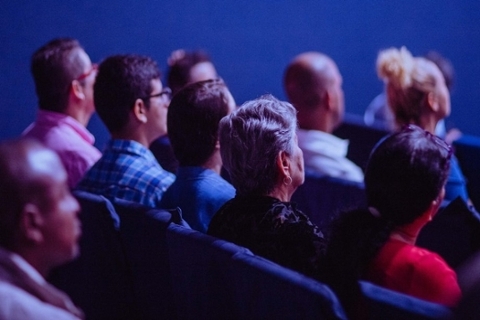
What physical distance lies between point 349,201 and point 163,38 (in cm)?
295

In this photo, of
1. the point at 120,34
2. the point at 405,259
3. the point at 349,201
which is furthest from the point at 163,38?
the point at 405,259

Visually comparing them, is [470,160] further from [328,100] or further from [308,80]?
[308,80]

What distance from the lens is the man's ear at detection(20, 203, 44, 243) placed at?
1.72 metres

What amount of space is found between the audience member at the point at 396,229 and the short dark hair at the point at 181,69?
2.54 meters

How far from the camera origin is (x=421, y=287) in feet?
6.81

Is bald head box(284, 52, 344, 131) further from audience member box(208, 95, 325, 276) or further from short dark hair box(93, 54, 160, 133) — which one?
audience member box(208, 95, 325, 276)

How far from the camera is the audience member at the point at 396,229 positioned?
6.87ft

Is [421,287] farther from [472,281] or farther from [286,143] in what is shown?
[472,281]

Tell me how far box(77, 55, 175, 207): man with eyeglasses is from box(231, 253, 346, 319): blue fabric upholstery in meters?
1.17

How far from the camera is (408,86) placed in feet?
13.4

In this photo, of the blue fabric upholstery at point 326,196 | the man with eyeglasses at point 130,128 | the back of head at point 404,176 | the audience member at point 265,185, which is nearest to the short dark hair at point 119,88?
the man with eyeglasses at point 130,128

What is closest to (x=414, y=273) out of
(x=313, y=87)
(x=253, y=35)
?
(x=313, y=87)

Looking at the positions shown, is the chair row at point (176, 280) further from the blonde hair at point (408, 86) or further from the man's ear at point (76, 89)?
the blonde hair at point (408, 86)

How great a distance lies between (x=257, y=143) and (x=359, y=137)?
268 centimetres
